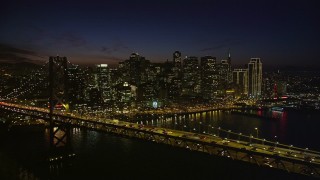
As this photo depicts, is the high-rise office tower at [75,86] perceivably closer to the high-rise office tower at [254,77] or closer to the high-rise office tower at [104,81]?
the high-rise office tower at [104,81]

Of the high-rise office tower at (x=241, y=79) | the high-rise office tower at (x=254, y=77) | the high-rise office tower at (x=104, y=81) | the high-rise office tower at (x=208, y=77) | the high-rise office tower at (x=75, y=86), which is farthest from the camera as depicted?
the high-rise office tower at (x=254, y=77)

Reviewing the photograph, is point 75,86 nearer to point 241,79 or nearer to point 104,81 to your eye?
point 104,81

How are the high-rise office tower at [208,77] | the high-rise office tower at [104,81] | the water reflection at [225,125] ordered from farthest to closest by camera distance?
the high-rise office tower at [208,77] < the high-rise office tower at [104,81] < the water reflection at [225,125]

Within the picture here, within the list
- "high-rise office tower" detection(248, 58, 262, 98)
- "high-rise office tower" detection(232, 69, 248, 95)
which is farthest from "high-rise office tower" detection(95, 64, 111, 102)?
"high-rise office tower" detection(248, 58, 262, 98)

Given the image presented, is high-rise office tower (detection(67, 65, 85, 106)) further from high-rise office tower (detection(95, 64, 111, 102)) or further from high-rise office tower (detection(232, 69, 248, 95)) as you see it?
high-rise office tower (detection(232, 69, 248, 95))

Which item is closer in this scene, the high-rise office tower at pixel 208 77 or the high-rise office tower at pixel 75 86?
the high-rise office tower at pixel 75 86

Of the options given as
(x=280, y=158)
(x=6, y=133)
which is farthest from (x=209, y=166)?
(x=6, y=133)

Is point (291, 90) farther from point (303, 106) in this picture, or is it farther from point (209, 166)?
point (209, 166)

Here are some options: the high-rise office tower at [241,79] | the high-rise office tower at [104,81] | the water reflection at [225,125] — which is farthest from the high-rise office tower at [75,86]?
the high-rise office tower at [241,79]
